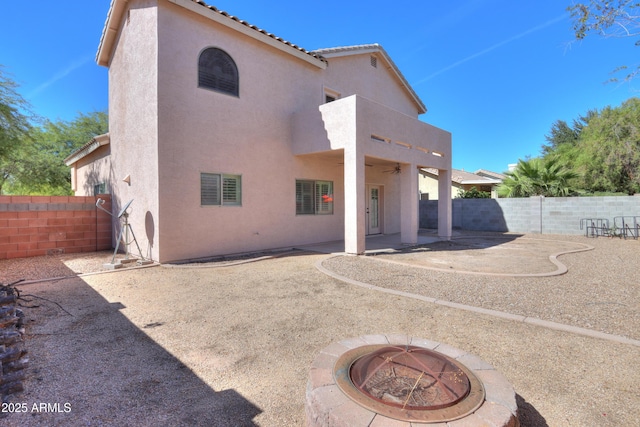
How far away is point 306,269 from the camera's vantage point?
7.33 m

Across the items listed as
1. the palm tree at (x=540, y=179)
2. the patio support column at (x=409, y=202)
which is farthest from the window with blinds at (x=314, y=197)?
the palm tree at (x=540, y=179)

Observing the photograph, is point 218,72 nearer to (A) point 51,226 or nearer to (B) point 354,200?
(B) point 354,200

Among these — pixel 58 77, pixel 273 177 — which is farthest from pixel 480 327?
pixel 58 77

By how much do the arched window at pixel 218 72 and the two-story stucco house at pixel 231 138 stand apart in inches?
1.2

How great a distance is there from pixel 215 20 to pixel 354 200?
21.3ft

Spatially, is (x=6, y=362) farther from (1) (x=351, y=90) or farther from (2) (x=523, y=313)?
(1) (x=351, y=90)

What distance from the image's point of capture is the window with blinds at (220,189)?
8.55 metres

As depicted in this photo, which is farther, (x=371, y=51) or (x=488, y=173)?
(x=488, y=173)

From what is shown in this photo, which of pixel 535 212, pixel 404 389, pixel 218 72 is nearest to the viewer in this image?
pixel 404 389

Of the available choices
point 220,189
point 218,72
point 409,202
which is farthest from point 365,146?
point 218,72

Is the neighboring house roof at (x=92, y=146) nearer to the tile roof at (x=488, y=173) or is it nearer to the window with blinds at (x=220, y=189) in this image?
the window with blinds at (x=220, y=189)

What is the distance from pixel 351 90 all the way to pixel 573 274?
10.2m

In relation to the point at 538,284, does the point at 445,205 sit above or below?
above

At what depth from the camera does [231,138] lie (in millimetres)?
9062
